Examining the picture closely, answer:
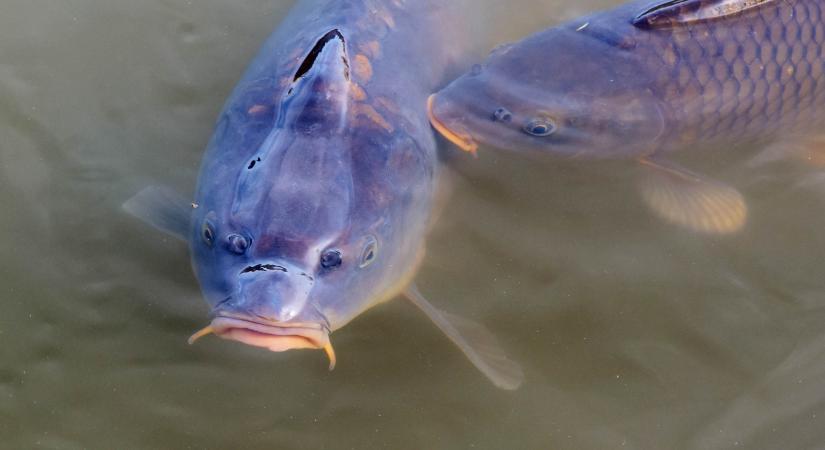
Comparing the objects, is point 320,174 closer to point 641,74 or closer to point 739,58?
point 641,74

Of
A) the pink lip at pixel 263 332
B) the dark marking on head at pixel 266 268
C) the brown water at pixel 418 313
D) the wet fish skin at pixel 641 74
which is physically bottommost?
the brown water at pixel 418 313

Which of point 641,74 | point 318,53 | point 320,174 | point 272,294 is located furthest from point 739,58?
point 272,294

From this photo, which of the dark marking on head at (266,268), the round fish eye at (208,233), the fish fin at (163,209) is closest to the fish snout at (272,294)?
the dark marking on head at (266,268)

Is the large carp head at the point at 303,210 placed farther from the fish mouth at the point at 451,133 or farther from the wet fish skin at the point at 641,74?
the wet fish skin at the point at 641,74

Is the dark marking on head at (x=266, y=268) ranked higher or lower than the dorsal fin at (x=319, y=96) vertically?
lower

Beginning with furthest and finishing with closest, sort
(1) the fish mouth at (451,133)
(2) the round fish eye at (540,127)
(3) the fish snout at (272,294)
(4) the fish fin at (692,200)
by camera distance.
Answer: (4) the fish fin at (692,200)
(2) the round fish eye at (540,127)
(1) the fish mouth at (451,133)
(3) the fish snout at (272,294)

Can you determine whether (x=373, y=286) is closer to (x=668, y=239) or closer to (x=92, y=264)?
(x=92, y=264)

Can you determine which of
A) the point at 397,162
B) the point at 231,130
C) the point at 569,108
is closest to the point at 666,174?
the point at 569,108
